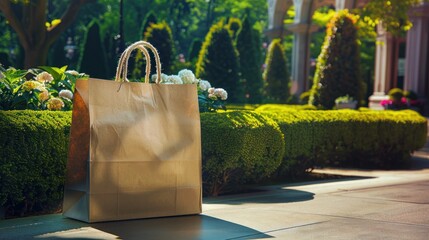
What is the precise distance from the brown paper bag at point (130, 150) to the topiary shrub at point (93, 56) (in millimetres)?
27364

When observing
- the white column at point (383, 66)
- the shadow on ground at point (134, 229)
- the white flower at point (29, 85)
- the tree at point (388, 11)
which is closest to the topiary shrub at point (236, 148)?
the white flower at point (29, 85)

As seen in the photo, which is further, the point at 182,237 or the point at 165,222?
the point at 165,222

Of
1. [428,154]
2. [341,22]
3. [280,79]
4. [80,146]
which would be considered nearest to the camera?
[80,146]

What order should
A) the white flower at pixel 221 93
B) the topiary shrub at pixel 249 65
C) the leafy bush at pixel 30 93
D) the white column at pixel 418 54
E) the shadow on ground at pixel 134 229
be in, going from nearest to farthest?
the shadow on ground at pixel 134 229
the leafy bush at pixel 30 93
the white flower at pixel 221 93
the white column at pixel 418 54
the topiary shrub at pixel 249 65

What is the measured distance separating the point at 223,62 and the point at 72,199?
22.8m

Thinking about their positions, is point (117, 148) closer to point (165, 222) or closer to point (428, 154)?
point (165, 222)

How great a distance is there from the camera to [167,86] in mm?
7613

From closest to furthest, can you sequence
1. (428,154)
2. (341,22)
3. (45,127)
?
(45,127) → (428,154) → (341,22)

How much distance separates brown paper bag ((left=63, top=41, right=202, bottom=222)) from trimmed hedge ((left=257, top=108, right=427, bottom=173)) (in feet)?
15.5

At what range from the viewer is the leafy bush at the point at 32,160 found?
26.5 ft

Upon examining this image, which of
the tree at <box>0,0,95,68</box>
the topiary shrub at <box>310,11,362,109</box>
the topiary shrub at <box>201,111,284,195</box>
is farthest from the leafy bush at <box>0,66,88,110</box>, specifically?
the topiary shrub at <box>310,11,362,109</box>

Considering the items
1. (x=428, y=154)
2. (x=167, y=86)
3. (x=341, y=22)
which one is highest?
(x=341, y=22)

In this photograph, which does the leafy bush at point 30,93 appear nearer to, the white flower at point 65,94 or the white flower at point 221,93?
the white flower at point 65,94

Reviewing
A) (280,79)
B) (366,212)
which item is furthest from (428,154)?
(280,79)
